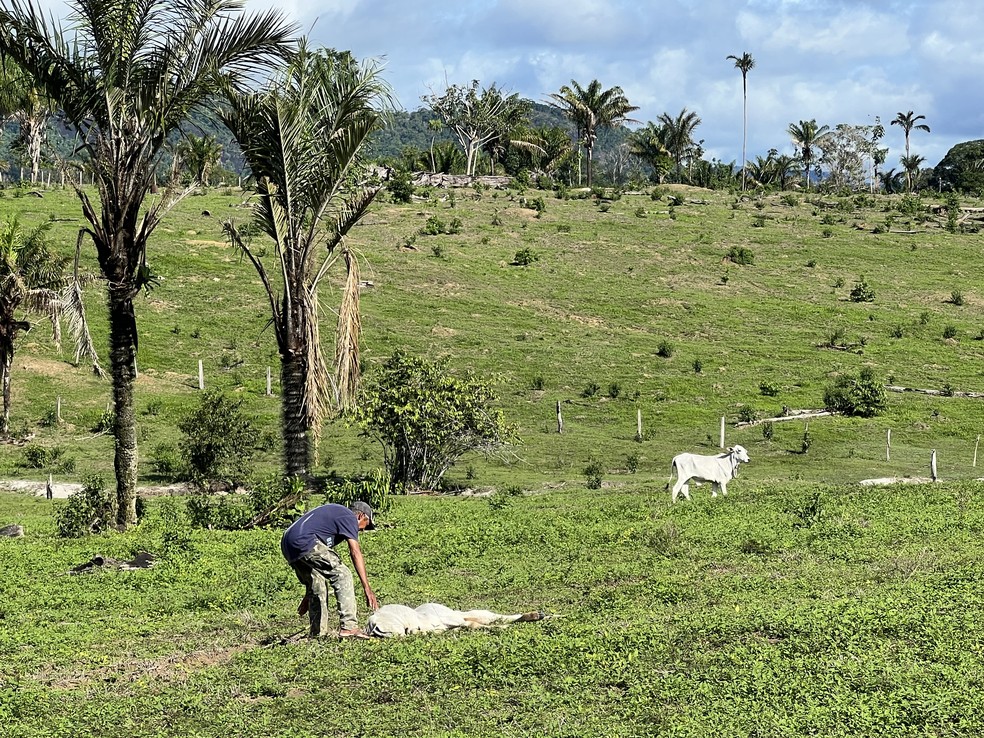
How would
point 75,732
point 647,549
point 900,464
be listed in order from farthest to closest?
point 900,464 < point 647,549 < point 75,732

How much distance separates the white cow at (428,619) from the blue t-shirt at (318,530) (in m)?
0.96

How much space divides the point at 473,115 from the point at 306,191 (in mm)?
84465

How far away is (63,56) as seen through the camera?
16734 mm

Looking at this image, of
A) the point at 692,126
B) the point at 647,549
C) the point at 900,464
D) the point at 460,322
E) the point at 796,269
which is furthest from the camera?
the point at 692,126

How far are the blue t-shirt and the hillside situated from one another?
1788 centimetres

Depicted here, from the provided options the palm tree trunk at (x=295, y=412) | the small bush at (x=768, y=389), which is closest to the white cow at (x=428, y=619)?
the palm tree trunk at (x=295, y=412)

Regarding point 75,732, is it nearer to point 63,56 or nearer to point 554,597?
point 554,597

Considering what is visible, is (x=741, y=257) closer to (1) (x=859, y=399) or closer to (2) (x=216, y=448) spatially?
(1) (x=859, y=399)

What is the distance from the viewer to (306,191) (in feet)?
59.7

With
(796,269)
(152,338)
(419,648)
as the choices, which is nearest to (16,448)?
(152,338)

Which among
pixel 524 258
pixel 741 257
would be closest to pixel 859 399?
pixel 524 258

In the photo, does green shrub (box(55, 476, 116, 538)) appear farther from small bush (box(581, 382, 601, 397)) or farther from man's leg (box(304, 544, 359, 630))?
small bush (box(581, 382, 601, 397))

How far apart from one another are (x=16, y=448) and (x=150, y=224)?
20441 millimetres

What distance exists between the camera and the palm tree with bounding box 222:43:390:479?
17.5 metres
